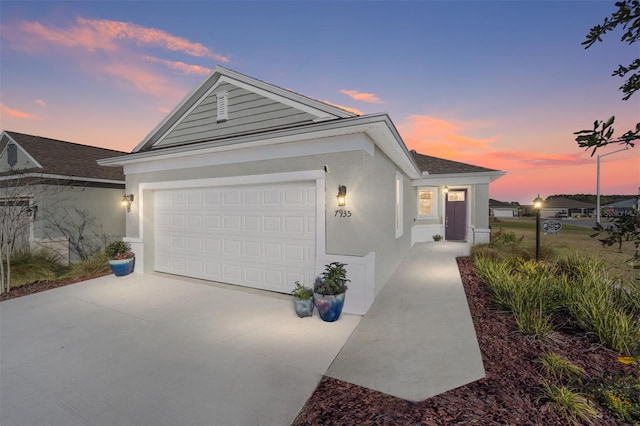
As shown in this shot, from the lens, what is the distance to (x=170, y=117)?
8312 mm

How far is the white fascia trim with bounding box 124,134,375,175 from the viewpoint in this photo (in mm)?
5379

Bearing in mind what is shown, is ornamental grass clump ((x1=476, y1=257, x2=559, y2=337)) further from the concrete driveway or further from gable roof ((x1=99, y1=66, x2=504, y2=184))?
gable roof ((x1=99, y1=66, x2=504, y2=184))

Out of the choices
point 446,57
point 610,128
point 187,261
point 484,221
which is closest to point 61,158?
point 187,261

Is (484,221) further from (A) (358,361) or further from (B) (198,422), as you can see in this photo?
(B) (198,422)

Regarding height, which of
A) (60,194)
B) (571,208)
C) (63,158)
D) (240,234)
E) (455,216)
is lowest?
(240,234)

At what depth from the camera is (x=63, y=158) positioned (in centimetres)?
1127

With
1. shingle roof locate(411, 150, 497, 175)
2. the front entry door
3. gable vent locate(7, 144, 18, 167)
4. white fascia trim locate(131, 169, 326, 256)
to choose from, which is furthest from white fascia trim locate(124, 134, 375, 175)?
the front entry door

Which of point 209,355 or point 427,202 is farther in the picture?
point 427,202

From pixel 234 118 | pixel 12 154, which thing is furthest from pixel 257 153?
pixel 12 154

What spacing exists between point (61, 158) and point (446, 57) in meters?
15.0

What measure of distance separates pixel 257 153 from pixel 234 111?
194 centimetres

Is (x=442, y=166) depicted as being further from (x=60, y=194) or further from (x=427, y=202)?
(x=60, y=194)

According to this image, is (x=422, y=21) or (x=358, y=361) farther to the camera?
(x=422, y=21)

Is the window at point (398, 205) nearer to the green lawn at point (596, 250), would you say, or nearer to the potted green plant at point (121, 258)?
the green lawn at point (596, 250)
